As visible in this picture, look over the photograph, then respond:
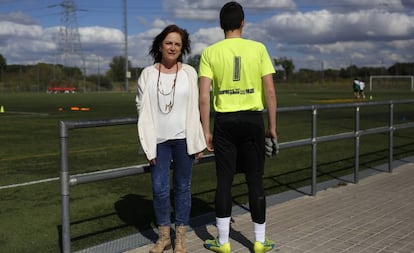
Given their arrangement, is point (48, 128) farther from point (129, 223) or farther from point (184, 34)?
point (184, 34)

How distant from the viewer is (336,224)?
4.98 m

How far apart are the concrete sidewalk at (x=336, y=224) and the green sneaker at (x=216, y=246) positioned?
7 centimetres

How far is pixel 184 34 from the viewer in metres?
3.96

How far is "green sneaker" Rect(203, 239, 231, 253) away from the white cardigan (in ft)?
2.63

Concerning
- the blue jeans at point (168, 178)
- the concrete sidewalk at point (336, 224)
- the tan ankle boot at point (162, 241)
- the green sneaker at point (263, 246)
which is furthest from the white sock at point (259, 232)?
the tan ankle boot at point (162, 241)

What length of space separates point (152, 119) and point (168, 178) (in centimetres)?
49

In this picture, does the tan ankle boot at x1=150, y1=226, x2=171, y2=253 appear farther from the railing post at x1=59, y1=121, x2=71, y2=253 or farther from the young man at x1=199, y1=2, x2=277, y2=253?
the railing post at x1=59, y1=121, x2=71, y2=253

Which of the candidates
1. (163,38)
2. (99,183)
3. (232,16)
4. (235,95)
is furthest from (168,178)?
(99,183)

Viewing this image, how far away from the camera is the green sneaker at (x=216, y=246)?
4062mm

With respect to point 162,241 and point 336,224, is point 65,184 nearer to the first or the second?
point 162,241

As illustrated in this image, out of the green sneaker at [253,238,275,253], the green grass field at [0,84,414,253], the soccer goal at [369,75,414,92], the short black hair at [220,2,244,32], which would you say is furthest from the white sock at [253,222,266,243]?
the soccer goal at [369,75,414,92]

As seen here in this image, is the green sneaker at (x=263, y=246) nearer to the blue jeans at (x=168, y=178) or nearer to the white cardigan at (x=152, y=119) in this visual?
the blue jeans at (x=168, y=178)

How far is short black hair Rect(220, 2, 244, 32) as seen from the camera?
152 inches

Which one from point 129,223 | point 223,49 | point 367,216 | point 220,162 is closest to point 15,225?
point 129,223
